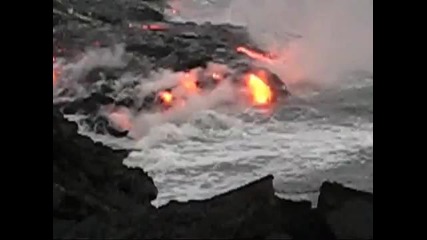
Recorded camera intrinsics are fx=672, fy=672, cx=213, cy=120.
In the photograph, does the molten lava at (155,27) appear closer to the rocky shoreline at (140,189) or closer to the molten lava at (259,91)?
the rocky shoreline at (140,189)

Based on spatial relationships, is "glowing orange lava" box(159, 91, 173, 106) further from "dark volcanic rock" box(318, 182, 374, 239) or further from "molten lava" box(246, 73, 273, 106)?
"dark volcanic rock" box(318, 182, 374, 239)

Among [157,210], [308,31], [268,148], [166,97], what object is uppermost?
→ [308,31]

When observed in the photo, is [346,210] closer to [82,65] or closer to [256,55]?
[256,55]

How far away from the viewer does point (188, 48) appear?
57.6 inches

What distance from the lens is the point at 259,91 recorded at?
146 cm

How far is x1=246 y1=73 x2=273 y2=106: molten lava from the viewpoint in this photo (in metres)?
1.46

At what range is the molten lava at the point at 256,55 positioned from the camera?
1.46 meters

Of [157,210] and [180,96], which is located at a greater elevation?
[180,96]

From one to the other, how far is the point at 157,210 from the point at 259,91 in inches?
13.3

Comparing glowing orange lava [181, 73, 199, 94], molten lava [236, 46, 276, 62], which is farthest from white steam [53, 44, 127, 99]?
molten lava [236, 46, 276, 62]

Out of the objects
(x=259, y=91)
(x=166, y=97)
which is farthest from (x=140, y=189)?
(x=259, y=91)

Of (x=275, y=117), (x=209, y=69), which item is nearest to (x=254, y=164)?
(x=275, y=117)
